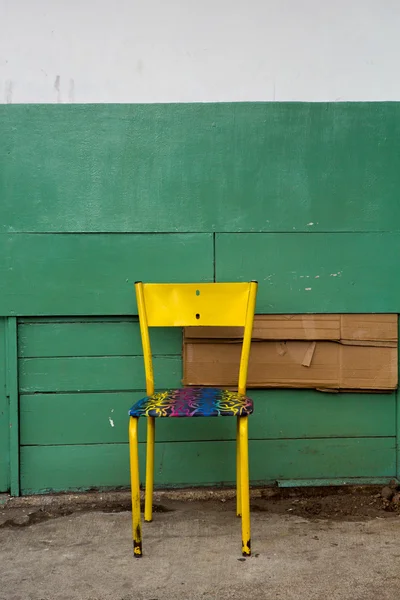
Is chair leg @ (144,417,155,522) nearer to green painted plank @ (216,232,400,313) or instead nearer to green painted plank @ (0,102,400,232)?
green painted plank @ (216,232,400,313)

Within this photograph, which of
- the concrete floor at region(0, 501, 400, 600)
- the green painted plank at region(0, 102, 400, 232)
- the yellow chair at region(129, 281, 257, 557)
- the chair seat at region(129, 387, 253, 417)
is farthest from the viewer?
the green painted plank at region(0, 102, 400, 232)

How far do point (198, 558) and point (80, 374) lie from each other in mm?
887

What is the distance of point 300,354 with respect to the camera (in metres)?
2.57

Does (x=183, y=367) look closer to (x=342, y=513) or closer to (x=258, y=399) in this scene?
(x=258, y=399)

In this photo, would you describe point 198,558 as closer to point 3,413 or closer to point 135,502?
point 135,502

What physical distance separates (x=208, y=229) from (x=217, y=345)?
470mm

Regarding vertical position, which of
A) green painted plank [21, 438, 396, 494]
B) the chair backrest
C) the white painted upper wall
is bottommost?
green painted plank [21, 438, 396, 494]

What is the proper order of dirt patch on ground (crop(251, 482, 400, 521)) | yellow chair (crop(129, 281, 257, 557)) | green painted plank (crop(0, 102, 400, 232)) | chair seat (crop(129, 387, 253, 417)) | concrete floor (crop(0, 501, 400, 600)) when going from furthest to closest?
green painted plank (crop(0, 102, 400, 232)) → dirt patch on ground (crop(251, 482, 400, 521)) → yellow chair (crop(129, 281, 257, 557)) → chair seat (crop(129, 387, 253, 417)) → concrete floor (crop(0, 501, 400, 600))

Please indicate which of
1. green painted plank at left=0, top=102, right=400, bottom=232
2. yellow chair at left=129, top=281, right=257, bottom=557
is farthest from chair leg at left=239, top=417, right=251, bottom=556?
green painted plank at left=0, top=102, right=400, bottom=232

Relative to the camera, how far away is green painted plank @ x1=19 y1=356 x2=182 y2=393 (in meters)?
2.56

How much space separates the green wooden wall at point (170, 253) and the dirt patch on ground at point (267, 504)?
0.06 meters

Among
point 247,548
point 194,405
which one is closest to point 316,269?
point 194,405

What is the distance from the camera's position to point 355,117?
8.41 feet

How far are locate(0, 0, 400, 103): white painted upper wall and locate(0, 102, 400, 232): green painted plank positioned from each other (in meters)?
0.07
